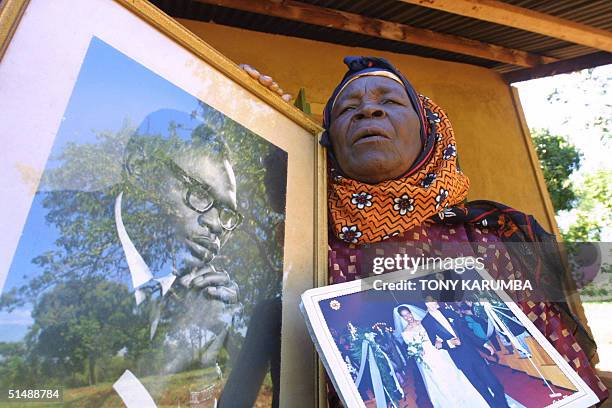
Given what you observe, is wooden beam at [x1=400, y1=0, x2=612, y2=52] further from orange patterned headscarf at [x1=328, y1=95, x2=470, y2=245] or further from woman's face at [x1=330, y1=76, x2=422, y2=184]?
orange patterned headscarf at [x1=328, y1=95, x2=470, y2=245]

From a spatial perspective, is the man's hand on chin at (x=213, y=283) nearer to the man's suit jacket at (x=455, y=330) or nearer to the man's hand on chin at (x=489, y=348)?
the man's suit jacket at (x=455, y=330)

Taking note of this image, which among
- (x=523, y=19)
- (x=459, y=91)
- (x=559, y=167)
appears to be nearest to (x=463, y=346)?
(x=523, y=19)

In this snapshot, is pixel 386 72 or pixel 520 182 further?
pixel 520 182

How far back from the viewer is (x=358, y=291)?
0.80 meters

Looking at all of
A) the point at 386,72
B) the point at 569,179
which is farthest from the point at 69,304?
the point at 569,179

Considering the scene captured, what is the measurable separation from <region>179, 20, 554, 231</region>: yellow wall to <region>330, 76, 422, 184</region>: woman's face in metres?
1.12

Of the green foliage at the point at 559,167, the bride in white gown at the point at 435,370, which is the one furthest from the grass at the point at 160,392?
the green foliage at the point at 559,167

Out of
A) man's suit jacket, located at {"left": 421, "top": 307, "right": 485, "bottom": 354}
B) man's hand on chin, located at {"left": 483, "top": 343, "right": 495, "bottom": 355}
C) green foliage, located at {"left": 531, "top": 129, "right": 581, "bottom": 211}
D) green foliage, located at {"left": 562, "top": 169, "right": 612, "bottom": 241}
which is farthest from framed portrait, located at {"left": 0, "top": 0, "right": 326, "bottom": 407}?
green foliage, located at {"left": 562, "top": 169, "right": 612, "bottom": 241}

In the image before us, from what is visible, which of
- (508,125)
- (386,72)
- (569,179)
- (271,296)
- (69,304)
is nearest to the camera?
(69,304)

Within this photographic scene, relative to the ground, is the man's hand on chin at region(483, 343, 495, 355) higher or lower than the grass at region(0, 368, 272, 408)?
higher

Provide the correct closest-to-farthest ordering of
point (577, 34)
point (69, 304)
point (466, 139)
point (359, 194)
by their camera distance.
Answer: point (69, 304) < point (359, 194) < point (577, 34) < point (466, 139)

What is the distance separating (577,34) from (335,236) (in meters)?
1.98

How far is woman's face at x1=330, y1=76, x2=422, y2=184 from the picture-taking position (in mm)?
1039

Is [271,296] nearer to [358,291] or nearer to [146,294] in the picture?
[358,291]
